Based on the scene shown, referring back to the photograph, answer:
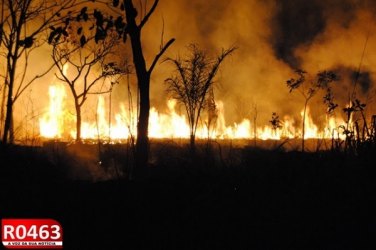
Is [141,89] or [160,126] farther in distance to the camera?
[160,126]

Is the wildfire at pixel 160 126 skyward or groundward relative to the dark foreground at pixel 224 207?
skyward

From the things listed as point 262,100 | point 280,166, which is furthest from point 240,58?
point 280,166

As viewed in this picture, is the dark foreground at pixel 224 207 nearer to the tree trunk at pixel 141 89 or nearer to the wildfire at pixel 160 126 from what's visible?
the tree trunk at pixel 141 89

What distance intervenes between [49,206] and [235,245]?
202cm

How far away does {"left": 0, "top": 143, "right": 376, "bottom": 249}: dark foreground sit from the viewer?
3.91m

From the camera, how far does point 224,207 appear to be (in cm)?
437

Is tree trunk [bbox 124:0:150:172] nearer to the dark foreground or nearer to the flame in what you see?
the dark foreground

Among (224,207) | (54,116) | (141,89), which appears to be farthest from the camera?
(54,116)

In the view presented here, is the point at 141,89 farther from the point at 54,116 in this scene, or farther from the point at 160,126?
the point at 160,126

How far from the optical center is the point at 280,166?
5262mm

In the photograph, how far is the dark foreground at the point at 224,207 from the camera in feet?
12.8

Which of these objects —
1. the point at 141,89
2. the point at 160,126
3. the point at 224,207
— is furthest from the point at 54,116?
the point at 224,207

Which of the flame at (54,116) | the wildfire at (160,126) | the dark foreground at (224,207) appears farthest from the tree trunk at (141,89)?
the flame at (54,116)

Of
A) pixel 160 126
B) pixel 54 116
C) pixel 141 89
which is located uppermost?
pixel 54 116
